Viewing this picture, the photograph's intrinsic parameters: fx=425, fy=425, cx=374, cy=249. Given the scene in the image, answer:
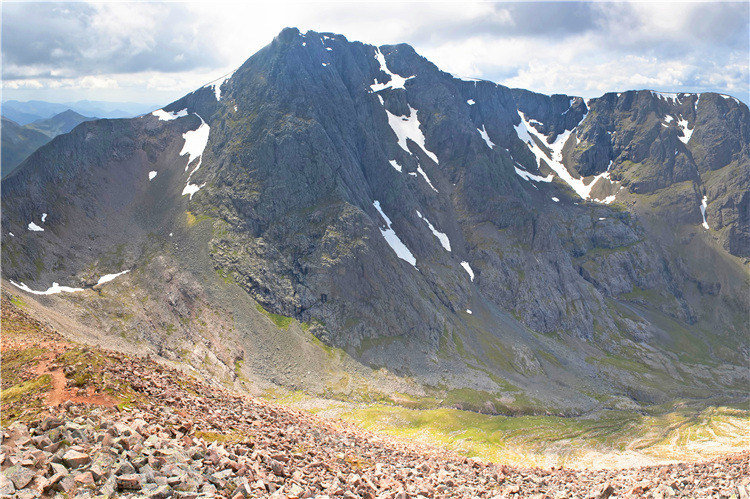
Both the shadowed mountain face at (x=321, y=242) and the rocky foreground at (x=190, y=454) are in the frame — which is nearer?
the rocky foreground at (x=190, y=454)

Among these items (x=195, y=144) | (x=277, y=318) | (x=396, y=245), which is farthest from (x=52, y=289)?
(x=396, y=245)

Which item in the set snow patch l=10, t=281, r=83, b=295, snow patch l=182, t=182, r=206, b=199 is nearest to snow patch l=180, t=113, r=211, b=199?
snow patch l=182, t=182, r=206, b=199

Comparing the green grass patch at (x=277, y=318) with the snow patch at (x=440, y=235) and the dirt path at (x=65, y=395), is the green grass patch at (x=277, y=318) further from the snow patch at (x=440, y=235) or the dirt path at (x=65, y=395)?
the dirt path at (x=65, y=395)

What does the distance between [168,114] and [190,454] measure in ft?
628

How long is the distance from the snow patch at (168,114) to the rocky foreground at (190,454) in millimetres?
157023

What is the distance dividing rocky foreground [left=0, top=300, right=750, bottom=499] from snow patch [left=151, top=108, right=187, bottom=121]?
515 ft

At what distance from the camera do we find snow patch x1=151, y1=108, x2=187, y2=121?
177125 millimetres

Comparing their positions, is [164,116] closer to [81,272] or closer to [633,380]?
[81,272]

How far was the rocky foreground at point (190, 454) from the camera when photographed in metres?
17.1

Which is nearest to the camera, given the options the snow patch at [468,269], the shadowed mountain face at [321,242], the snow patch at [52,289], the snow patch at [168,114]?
the snow patch at [52,289]

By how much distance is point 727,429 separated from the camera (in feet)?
397

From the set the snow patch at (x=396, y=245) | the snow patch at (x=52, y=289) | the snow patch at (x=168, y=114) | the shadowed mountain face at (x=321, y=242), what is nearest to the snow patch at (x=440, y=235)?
the shadowed mountain face at (x=321, y=242)

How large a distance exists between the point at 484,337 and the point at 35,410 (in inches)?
5610

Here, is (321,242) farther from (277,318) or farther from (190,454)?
(190,454)
